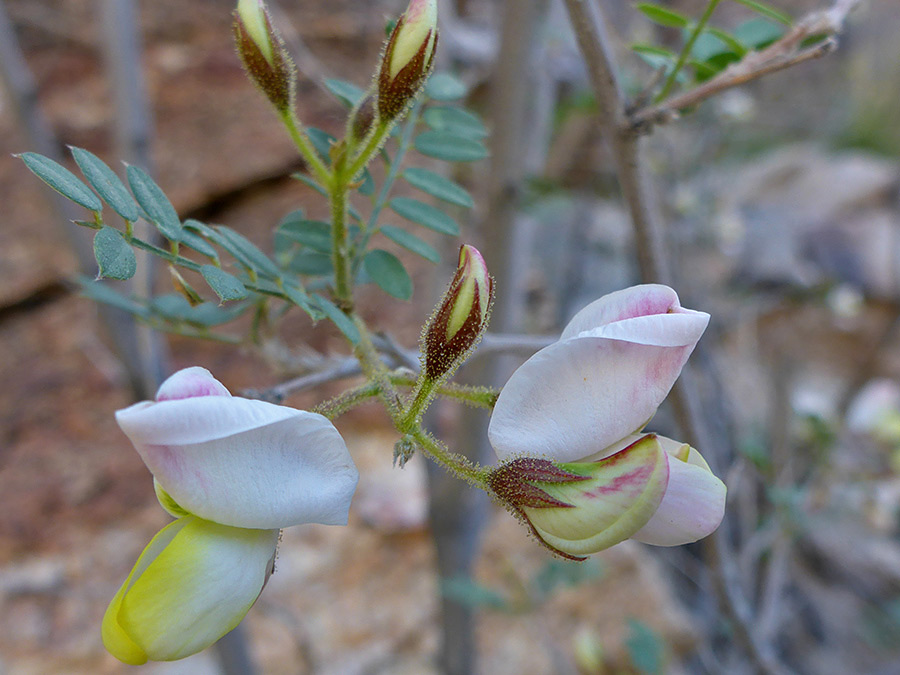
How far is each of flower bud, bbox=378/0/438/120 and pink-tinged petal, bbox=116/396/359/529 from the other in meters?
0.15

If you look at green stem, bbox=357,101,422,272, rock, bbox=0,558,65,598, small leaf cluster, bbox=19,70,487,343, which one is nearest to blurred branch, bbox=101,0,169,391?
small leaf cluster, bbox=19,70,487,343

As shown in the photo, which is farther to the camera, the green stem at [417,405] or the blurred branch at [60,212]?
the blurred branch at [60,212]

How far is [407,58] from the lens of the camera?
0.28 m

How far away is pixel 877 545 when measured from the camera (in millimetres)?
1700

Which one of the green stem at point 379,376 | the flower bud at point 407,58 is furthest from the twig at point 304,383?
the flower bud at point 407,58

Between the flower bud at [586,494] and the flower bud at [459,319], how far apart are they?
0.05 metres

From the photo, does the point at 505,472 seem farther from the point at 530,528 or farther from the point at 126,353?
the point at 126,353

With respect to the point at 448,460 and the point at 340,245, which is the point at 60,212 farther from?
the point at 448,460

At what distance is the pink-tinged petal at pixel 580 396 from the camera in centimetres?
25

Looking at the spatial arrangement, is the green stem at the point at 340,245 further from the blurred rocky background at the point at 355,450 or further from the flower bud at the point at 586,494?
the blurred rocky background at the point at 355,450

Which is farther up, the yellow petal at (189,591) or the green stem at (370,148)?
the green stem at (370,148)

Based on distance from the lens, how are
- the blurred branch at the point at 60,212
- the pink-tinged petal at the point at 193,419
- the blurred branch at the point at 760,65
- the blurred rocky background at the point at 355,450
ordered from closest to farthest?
the pink-tinged petal at the point at 193,419 → the blurred branch at the point at 760,65 → the blurred branch at the point at 60,212 → the blurred rocky background at the point at 355,450

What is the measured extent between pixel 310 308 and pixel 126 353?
46 centimetres

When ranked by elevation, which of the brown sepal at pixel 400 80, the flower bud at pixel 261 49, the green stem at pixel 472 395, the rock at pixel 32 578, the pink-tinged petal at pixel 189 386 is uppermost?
the flower bud at pixel 261 49
